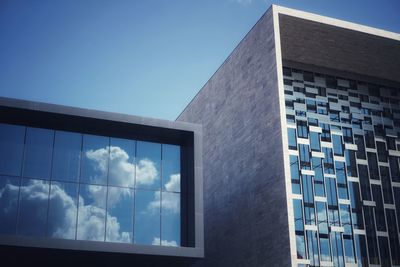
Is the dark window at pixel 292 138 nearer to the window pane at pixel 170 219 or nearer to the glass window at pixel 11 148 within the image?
Answer: the window pane at pixel 170 219

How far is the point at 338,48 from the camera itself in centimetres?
4109

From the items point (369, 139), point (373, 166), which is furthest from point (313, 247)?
point (369, 139)

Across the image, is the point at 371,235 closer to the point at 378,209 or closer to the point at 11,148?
the point at 378,209

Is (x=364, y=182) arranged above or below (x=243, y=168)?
below

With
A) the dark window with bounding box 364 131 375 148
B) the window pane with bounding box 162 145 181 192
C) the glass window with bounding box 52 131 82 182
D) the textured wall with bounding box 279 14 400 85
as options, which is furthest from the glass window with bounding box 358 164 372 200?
the glass window with bounding box 52 131 82 182

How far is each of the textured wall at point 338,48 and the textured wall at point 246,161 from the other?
2440mm

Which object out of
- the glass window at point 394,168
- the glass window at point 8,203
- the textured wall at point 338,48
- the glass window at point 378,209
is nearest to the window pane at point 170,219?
the glass window at point 8,203

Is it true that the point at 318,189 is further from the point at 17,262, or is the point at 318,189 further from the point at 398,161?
the point at 17,262

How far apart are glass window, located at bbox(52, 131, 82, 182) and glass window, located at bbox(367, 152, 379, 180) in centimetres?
2034

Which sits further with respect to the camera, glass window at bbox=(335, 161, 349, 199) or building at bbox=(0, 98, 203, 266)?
glass window at bbox=(335, 161, 349, 199)

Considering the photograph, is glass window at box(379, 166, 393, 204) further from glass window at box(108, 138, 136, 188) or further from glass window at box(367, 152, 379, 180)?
glass window at box(108, 138, 136, 188)

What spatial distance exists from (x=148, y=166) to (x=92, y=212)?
14.0 ft

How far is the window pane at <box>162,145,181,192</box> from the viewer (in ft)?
106

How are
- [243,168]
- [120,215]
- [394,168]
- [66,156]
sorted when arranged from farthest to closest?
[394,168]
[243,168]
[66,156]
[120,215]
